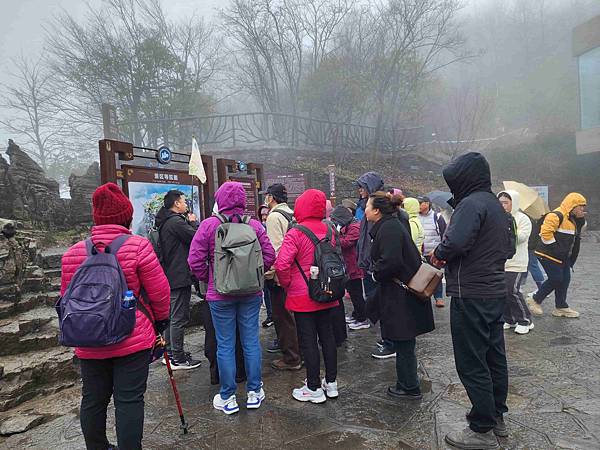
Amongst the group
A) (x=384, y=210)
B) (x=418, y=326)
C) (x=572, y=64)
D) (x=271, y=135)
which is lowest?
Result: (x=418, y=326)

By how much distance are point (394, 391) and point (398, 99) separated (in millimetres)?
21636

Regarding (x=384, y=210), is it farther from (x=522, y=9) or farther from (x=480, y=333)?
(x=522, y=9)

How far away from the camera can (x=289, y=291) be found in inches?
135

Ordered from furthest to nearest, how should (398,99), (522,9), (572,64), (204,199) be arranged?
(522,9), (572,64), (398,99), (204,199)

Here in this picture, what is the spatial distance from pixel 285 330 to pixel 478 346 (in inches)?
87.3

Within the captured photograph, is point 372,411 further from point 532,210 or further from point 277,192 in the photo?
point 532,210

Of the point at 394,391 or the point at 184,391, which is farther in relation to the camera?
the point at 184,391

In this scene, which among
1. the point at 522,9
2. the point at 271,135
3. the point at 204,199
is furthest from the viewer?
the point at 522,9

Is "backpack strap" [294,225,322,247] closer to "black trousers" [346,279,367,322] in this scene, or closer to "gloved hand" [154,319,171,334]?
"gloved hand" [154,319,171,334]

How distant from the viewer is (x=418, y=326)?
3322 millimetres

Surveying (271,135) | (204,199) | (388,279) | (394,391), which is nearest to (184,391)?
(394,391)

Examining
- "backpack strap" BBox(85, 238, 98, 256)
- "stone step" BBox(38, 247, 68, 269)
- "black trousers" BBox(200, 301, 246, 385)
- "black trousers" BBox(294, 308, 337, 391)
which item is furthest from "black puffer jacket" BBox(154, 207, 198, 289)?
"stone step" BBox(38, 247, 68, 269)

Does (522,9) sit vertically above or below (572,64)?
above

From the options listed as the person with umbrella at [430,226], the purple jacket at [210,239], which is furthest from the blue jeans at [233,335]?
the person with umbrella at [430,226]
